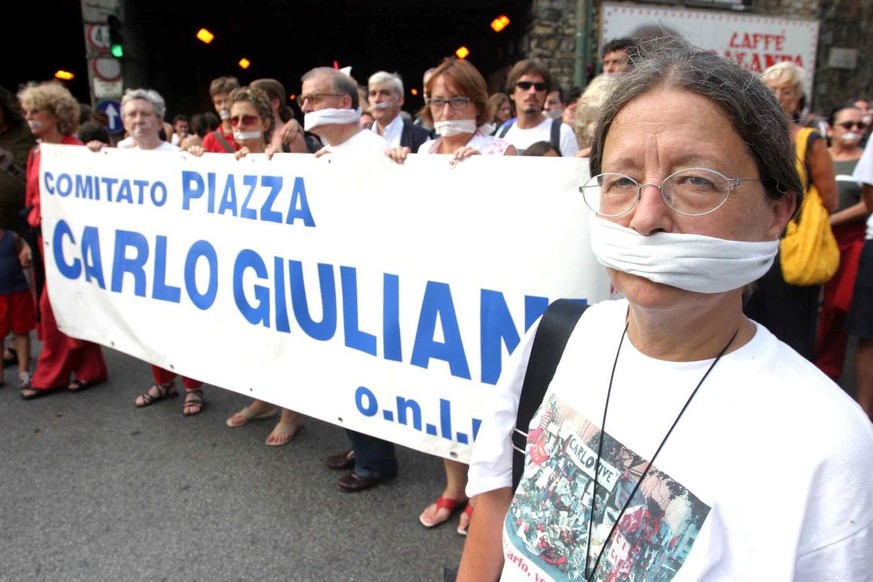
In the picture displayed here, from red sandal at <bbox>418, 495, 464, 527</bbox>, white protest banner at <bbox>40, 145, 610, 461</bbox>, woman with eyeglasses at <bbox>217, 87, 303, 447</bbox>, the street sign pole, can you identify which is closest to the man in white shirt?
white protest banner at <bbox>40, 145, 610, 461</bbox>

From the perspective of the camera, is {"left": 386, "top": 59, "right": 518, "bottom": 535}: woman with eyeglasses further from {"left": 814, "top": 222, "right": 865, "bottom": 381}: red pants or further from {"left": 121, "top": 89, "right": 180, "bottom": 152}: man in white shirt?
{"left": 814, "top": 222, "right": 865, "bottom": 381}: red pants

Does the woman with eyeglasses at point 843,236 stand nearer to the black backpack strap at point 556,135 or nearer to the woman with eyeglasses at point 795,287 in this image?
the woman with eyeglasses at point 795,287

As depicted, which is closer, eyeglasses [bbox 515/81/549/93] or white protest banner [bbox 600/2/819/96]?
eyeglasses [bbox 515/81/549/93]

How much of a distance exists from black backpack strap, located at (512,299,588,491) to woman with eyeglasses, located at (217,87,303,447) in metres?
2.52

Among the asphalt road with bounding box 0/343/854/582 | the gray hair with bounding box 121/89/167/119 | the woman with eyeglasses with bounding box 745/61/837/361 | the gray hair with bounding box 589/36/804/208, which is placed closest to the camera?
the gray hair with bounding box 589/36/804/208

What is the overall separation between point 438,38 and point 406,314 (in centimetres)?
1807

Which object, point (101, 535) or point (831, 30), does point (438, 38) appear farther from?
point (101, 535)

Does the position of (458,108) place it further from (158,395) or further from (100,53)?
(100,53)

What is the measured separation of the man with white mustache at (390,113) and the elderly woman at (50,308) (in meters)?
2.06

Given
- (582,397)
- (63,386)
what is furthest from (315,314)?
(63,386)

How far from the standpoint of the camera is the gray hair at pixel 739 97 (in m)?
0.93

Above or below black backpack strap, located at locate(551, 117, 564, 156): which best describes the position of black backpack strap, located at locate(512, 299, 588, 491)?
below

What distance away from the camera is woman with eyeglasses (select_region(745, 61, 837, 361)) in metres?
2.70

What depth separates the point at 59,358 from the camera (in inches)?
169
